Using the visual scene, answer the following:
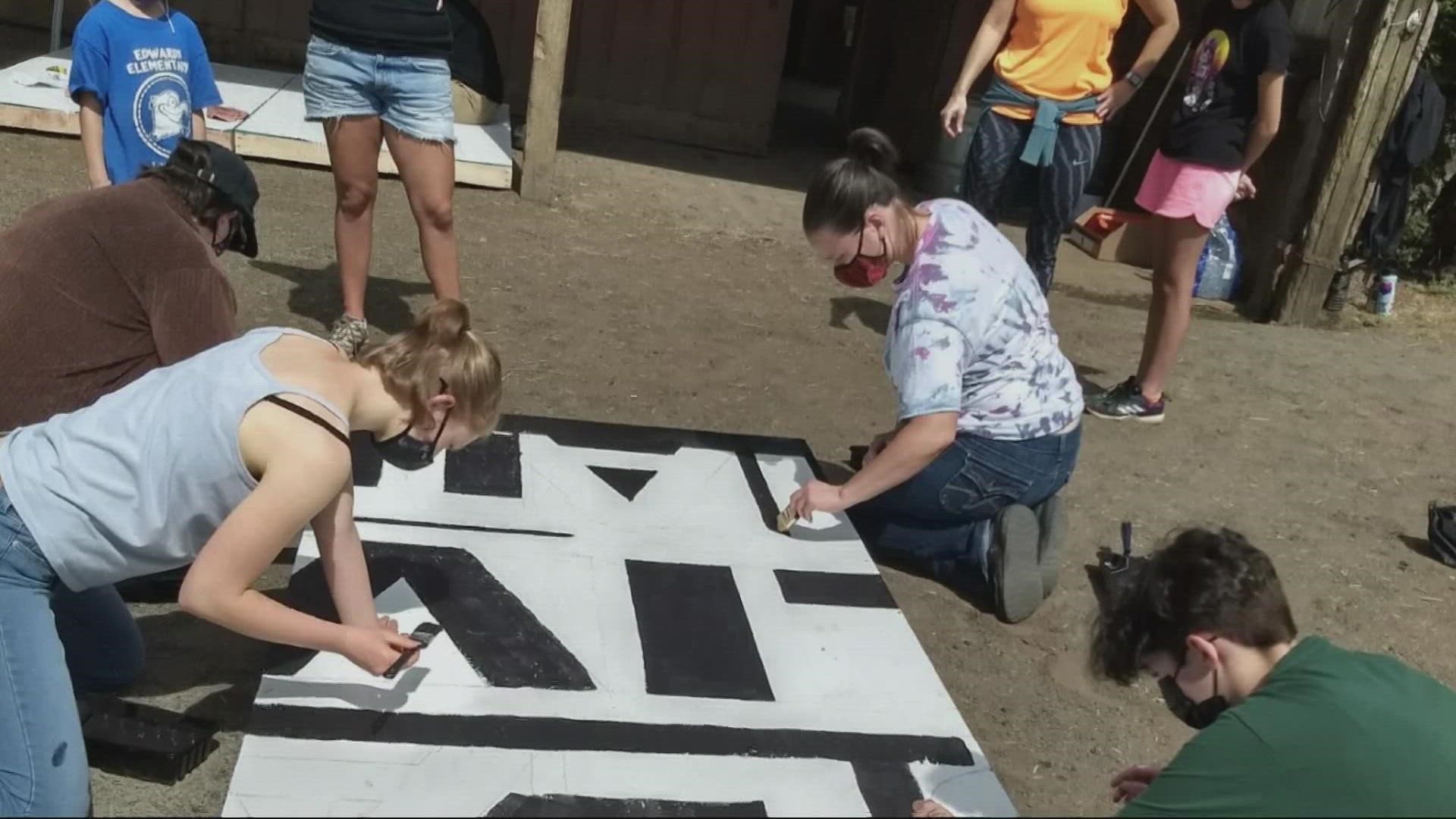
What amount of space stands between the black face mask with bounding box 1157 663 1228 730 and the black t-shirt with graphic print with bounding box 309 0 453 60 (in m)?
2.96

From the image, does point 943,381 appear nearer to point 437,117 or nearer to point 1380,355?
point 437,117

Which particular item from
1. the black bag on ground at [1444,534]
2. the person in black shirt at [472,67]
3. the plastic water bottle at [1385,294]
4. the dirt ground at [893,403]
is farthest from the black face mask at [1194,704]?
the person in black shirt at [472,67]

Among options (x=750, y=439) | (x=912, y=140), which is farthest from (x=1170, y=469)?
(x=912, y=140)

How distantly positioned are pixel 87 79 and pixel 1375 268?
5.76 metres

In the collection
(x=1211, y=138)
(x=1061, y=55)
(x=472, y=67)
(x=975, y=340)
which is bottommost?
(x=472, y=67)

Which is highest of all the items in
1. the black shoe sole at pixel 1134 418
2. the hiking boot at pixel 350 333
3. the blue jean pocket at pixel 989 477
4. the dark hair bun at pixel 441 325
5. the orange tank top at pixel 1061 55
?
the orange tank top at pixel 1061 55

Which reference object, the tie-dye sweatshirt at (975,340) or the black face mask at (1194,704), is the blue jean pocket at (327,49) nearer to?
the tie-dye sweatshirt at (975,340)

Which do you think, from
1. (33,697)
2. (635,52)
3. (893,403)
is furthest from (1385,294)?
(33,697)

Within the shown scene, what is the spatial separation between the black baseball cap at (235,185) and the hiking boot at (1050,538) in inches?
79.0

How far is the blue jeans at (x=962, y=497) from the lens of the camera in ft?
11.2

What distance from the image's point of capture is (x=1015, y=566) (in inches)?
132

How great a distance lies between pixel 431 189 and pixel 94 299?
1.58 metres

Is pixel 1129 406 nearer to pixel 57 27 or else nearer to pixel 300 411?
pixel 300 411

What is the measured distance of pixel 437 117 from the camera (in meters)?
4.17
